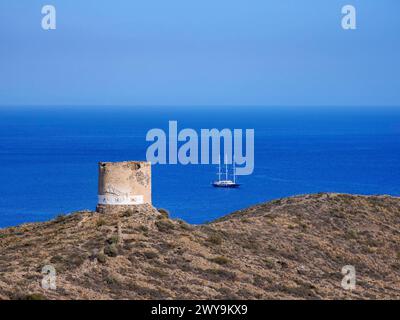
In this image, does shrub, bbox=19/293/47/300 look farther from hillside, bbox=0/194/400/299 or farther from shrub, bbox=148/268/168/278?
shrub, bbox=148/268/168/278

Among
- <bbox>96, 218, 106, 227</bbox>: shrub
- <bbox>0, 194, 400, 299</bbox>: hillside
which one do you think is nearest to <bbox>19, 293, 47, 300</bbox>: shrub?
<bbox>0, 194, 400, 299</bbox>: hillside

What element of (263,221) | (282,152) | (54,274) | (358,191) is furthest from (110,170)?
(282,152)

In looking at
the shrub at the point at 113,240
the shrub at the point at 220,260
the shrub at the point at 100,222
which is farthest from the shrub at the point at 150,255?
the shrub at the point at 100,222

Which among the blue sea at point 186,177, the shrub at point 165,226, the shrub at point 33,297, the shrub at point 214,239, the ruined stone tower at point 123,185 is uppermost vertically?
the blue sea at point 186,177

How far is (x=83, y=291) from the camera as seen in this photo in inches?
1197

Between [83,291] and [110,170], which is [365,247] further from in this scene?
[83,291]

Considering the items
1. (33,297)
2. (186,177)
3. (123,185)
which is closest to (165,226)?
(123,185)

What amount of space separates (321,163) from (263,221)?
120 metres

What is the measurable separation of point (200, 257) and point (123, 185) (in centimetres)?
364

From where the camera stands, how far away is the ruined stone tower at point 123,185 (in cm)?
3625

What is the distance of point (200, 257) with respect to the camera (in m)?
35.1

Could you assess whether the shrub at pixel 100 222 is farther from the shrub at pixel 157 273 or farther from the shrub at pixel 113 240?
the shrub at pixel 157 273

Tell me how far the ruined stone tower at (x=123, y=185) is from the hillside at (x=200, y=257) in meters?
0.37

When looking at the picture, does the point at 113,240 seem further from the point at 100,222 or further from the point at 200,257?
the point at 200,257
